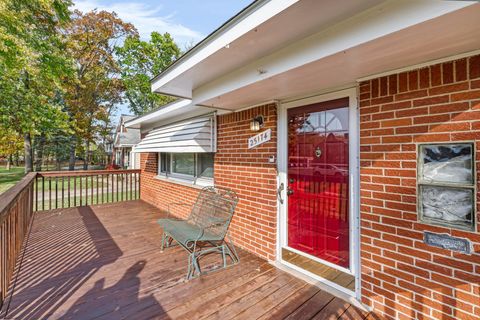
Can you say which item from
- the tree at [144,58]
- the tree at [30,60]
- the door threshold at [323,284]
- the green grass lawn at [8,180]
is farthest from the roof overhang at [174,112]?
the tree at [144,58]

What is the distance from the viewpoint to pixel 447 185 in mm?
1690

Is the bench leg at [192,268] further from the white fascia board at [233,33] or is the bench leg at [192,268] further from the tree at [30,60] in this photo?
the tree at [30,60]

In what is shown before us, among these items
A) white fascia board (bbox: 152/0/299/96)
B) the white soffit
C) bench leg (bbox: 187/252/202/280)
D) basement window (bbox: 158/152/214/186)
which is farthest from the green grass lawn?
the white soffit

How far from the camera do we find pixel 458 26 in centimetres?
129

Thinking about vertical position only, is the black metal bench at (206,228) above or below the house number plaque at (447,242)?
below

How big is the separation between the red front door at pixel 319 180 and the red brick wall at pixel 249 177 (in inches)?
10.5

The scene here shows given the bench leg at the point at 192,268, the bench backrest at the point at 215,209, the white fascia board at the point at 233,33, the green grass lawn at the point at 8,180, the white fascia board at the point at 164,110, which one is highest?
the white fascia board at the point at 164,110

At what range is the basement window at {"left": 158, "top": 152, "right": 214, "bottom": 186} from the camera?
4660mm

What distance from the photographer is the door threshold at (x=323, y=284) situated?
2220 mm

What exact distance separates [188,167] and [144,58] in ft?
57.8

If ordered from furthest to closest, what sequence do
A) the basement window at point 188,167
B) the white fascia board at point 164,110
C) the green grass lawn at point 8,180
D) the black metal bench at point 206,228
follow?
1. the green grass lawn at point 8,180
2. the basement window at point 188,167
3. the white fascia board at point 164,110
4. the black metal bench at point 206,228

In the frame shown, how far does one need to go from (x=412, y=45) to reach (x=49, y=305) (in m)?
3.68

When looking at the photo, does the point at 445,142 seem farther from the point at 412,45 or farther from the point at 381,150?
the point at 412,45

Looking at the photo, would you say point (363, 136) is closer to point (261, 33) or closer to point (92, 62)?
point (261, 33)
